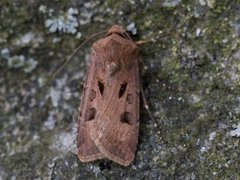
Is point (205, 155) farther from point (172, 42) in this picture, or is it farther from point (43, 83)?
point (43, 83)

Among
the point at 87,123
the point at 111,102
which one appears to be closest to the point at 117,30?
the point at 111,102

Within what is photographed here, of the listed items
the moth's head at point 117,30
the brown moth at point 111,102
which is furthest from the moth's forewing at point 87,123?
the moth's head at point 117,30

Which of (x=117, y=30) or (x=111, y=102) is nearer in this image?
(x=111, y=102)

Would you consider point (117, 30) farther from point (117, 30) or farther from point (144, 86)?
point (144, 86)

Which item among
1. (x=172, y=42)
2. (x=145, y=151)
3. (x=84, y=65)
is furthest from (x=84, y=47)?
(x=145, y=151)

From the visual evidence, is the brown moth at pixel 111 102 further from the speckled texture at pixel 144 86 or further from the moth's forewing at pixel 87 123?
the speckled texture at pixel 144 86
